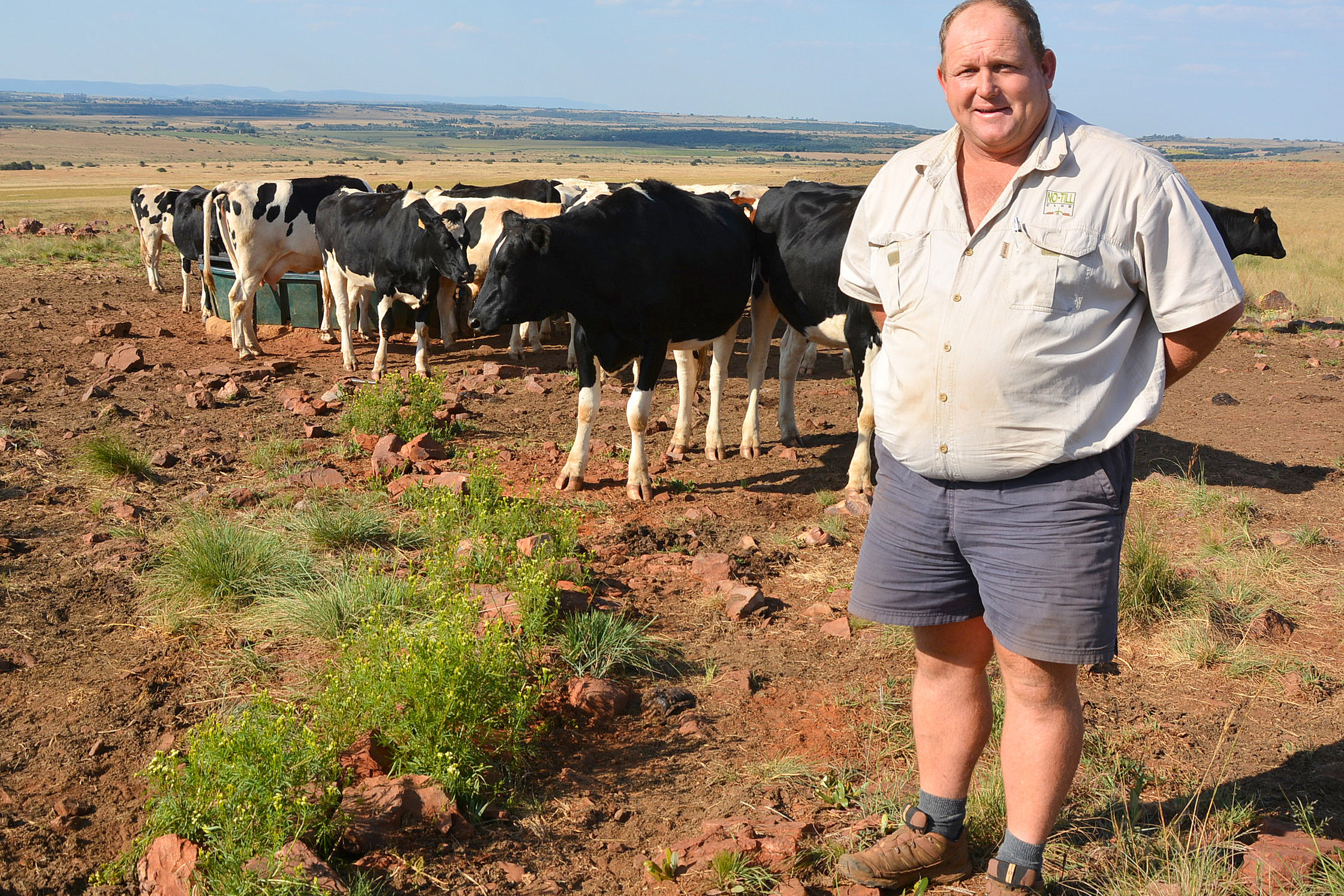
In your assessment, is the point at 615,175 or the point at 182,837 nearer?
the point at 182,837

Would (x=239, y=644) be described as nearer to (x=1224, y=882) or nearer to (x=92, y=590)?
(x=92, y=590)

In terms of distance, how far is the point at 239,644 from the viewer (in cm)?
519

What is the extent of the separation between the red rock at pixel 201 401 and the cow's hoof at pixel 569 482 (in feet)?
13.7

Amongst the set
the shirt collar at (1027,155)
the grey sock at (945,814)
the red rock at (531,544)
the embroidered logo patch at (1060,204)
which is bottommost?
the red rock at (531,544)

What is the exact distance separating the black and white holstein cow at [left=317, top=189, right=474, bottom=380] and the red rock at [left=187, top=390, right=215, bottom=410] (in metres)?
2.01

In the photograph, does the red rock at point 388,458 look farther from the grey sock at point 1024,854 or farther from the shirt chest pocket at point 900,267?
the grey sock at point 1024,854

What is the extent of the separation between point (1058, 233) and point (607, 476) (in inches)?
228

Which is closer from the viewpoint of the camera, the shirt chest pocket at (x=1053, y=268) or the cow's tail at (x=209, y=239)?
the shirt chest pocket at (x=1053, y=268)

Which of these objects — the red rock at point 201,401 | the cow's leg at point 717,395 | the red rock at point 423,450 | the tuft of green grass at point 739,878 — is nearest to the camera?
the tuft of green grass at point 739,878

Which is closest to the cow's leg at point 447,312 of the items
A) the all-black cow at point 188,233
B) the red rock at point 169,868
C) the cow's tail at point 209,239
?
the cow's tail at point 209,239

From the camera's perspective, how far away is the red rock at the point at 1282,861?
10.3 ft

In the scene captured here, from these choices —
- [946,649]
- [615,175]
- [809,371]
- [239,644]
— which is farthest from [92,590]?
[615,175]

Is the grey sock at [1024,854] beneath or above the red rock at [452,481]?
above

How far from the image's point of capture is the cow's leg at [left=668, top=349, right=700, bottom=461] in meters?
8.77
